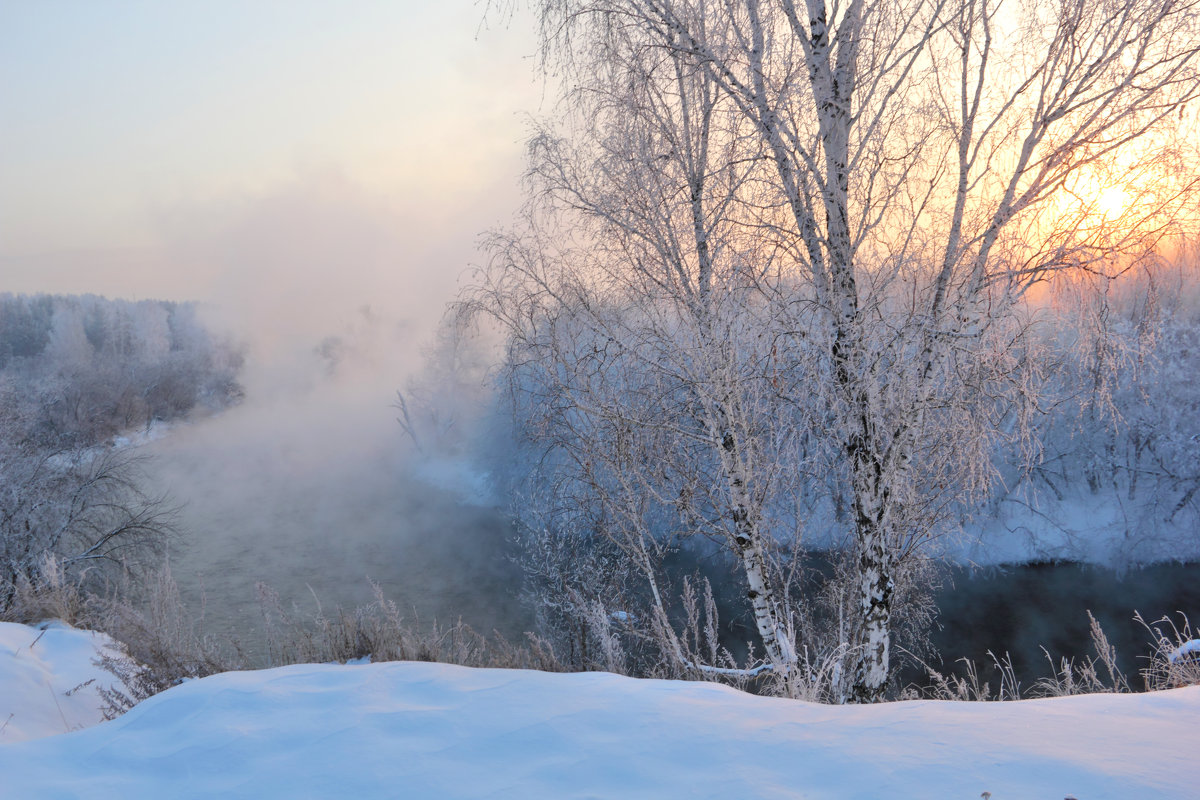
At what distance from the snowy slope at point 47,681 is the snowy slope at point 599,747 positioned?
255cm

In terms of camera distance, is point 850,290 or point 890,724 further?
point 850,290

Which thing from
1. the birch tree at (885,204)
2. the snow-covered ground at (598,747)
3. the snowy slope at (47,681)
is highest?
the birch tree at (885,204)

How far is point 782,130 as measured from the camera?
559 cm

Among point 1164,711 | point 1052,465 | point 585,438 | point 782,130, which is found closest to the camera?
point 1164,711

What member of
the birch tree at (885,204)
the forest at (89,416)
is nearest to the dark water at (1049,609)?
the birch tree at (885,204)

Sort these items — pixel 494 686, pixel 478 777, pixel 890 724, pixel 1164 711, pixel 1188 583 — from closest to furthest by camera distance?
pixel 478 777
pixel 890 724
pixel 1164 711
pixel 494 686
pixel 1188 583

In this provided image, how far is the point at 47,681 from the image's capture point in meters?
5.92

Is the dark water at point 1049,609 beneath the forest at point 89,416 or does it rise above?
beneath

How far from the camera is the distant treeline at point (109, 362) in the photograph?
3596 cm

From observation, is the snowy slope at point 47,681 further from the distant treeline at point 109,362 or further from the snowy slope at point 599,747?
the distant treeline at point 109,362

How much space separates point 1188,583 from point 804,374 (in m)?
21.2

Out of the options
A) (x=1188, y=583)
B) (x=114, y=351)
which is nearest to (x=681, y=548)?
(x=1188, y=583)

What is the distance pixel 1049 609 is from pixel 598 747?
21.2 meters

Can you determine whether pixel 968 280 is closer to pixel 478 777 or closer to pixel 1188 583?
pixel 478 777
